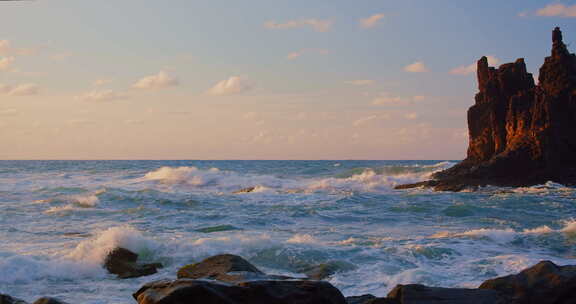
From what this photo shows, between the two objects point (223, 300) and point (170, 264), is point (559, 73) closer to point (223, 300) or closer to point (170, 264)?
point (170, 264)

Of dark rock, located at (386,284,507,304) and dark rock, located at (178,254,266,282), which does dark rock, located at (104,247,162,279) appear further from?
dark rock, located at (386,284,507,304)

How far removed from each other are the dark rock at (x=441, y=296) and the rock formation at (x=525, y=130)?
23.7 m

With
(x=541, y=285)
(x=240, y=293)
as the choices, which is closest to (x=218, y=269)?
(x=240, y=293)

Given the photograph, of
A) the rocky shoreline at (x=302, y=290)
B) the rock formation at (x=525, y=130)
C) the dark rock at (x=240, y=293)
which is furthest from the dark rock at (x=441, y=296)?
the rock formation at (x=525, y=130)

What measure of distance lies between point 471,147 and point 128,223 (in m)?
29.4

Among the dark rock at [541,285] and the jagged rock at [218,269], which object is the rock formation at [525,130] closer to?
the dark rock at [541,285]

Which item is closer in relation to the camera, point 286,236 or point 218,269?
point 218,269

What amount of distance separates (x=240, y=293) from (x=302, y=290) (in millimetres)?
675

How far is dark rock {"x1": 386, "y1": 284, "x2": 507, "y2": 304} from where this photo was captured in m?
6.18

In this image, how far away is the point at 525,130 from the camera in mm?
32750

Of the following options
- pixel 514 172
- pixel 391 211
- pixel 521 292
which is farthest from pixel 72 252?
pixel 514 172

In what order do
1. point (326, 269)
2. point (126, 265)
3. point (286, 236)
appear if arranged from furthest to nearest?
point (286, 236) → point (126, 265) → point (326, 269)

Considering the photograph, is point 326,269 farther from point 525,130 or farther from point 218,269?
point 525,130

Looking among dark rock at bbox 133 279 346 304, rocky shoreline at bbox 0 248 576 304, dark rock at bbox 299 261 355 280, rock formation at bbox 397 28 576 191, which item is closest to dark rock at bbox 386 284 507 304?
rocky shoreline at bbox 0 248 576 304
